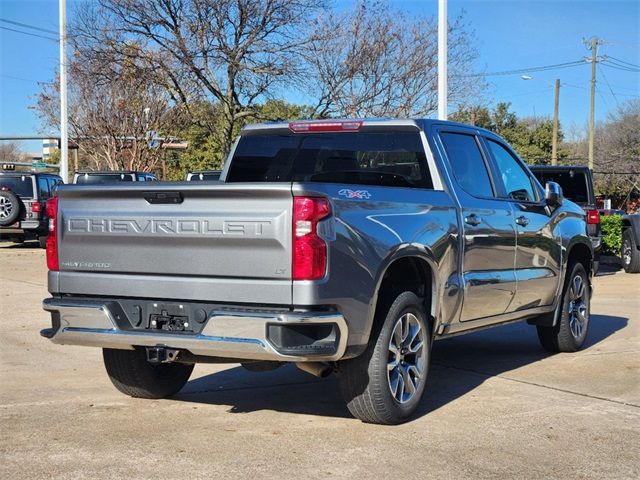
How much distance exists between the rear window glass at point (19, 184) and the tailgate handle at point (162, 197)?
18.1 metres

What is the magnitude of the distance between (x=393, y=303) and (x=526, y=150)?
177 feet

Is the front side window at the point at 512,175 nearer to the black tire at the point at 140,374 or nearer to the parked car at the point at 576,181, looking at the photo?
the black tire at the point at 140,374

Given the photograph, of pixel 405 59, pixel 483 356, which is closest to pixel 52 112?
pixel 405 59

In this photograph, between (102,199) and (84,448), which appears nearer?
(84,448)

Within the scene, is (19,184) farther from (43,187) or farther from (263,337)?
(263,337)

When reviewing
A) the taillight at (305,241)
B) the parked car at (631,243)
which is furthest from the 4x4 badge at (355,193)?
the parked car at (631,243)

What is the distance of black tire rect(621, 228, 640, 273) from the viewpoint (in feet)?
57.1

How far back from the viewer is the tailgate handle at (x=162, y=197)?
519cm

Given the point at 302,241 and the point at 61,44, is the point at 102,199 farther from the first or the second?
the point at 61,44

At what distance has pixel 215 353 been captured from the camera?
504 centimetres

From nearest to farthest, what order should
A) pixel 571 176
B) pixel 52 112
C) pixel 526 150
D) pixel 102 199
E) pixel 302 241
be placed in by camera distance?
pixel 302 241 → pixel 102 199 → pixel 571 176 → pixel 52 112 → pixel 526 150

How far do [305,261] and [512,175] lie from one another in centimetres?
345

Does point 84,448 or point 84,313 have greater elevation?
point 84,313

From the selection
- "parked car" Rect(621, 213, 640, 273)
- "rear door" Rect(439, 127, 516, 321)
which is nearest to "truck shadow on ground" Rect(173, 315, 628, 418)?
"rear door" Rect(439, 127, 516, 321)
